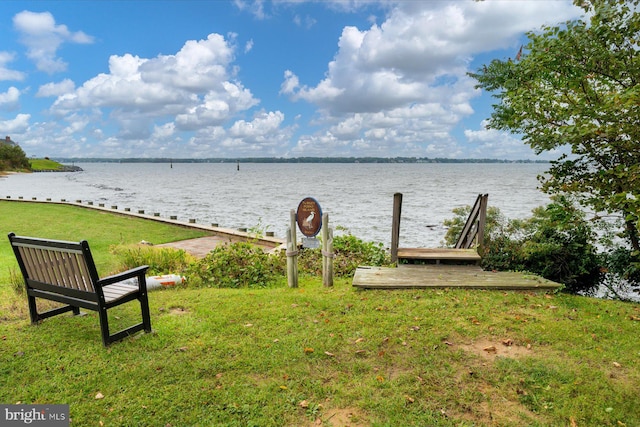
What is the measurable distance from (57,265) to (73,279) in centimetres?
27

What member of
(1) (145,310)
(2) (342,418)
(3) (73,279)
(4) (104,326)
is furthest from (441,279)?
(3) (73,279)

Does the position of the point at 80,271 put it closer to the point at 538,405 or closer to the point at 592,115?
the point at 538,405

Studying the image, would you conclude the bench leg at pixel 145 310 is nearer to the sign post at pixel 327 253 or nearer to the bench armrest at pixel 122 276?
the bench armrest at pixel 122 276

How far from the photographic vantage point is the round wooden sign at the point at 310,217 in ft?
24.9

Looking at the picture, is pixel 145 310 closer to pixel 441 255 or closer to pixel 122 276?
pixel 122 276

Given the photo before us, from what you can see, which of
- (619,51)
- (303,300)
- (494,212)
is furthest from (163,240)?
(619,51)

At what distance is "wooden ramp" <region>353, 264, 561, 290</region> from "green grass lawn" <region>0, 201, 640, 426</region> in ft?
1.38

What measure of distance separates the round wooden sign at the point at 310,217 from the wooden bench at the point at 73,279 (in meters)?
3.48

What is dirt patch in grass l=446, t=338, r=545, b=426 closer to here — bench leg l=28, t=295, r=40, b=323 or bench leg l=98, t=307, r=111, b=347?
bench leg l=98, t=307, r=111, b=347

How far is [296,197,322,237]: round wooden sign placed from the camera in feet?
24.9

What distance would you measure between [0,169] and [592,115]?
390ft

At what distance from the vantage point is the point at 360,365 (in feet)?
13.8

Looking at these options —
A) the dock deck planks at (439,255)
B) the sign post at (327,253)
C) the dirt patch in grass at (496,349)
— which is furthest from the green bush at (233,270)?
the dirt patch in grass at (496,349)

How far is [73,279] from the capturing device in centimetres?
450
